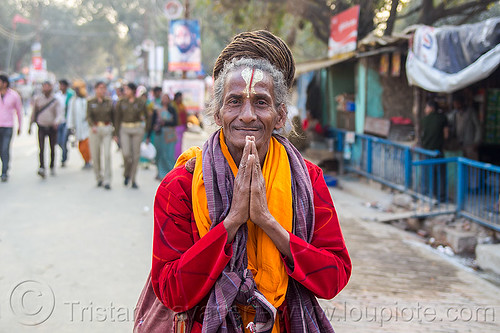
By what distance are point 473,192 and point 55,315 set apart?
18.6 feet

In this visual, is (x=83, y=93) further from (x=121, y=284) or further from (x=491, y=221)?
(x=491, y=221)

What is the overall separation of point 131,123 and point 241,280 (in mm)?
7896

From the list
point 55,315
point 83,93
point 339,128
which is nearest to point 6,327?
point 55,315

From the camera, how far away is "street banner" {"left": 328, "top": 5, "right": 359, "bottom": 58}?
1100 centimetres

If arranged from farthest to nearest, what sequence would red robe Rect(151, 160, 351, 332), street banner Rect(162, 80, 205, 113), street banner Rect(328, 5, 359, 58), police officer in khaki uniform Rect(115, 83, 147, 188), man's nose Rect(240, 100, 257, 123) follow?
1. street banner Rect(162, 80, 205, 113)
2. street banner Rect(328, 5, 359, 58)
3. police officer in khaki uniform Rect(115, 83, 147, 188)
4. man's nose Rect(240, 100, 257, 123)
5. red robe Rect(151, 160, 351, 332)

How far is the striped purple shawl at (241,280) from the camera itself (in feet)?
5.96

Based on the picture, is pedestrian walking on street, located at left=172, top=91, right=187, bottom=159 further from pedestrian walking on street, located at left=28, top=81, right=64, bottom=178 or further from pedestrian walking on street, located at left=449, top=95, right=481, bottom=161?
pedestrian walking on street, located at left=449, top=95, right=481, bottom=161

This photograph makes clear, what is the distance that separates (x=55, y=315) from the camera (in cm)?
413

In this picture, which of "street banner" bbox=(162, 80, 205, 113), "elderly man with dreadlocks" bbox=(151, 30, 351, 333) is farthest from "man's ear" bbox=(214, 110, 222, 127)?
"street banner" bbox=(162, 80, 205, 113)

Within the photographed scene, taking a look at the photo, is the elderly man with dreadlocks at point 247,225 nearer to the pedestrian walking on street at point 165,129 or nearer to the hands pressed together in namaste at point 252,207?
the hands pressed together in namaste at point 252,207

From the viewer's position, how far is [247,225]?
1923 mm

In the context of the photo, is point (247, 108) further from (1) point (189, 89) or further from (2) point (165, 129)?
(1) point (189, 89)

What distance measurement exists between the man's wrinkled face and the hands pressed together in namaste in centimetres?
14

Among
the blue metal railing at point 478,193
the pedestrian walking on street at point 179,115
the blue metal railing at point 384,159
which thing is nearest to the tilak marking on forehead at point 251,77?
the blue metal railing at point 478,193
